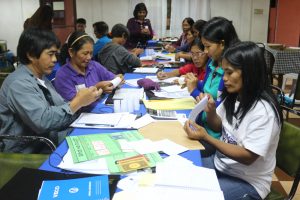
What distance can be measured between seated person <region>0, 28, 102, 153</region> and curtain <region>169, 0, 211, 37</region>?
6.14 meters

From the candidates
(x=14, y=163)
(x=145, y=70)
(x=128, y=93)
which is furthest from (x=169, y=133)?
(x=145, y=70)

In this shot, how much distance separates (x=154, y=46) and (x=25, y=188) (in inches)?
182

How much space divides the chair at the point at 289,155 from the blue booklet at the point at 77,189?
33.3 inches

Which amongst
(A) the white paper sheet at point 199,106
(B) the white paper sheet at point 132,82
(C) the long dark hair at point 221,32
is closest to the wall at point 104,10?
(B) the white paper sheet at point 132,82

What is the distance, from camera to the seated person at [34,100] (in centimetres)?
163

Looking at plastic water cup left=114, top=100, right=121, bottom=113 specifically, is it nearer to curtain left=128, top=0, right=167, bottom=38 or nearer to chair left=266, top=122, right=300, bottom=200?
chair left=266, top=122, right=300, bottom=200

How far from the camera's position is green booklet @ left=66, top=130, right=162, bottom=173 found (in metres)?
1.27

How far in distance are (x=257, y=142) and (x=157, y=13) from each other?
270 inches

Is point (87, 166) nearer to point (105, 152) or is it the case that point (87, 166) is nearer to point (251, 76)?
point (105, 152)

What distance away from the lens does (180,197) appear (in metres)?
1.01

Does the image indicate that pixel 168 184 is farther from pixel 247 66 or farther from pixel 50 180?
pixel 247 66

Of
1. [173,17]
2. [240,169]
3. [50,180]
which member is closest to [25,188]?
[50,180]

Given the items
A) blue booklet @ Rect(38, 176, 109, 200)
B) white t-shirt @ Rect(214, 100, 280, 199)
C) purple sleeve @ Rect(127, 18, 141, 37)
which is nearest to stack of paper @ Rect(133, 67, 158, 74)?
white t-shirt @ Rect(214, 100, 280, 199)

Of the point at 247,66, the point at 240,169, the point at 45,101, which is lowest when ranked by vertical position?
the point at 240,169
